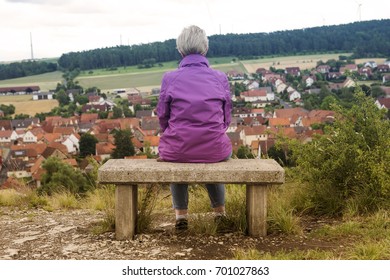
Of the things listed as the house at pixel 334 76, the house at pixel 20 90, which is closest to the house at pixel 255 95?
the house at pixel 334 76

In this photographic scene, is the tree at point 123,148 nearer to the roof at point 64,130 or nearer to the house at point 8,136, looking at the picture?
the roof at point 64,130

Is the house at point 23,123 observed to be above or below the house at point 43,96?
below

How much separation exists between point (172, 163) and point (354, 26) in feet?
400

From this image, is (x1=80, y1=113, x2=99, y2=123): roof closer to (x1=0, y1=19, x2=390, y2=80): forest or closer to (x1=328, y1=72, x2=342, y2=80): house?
(x1=0, y1=19, x2=390, y2=80): forest

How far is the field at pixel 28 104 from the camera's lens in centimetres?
8175

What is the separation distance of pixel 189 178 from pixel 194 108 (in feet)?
1.51

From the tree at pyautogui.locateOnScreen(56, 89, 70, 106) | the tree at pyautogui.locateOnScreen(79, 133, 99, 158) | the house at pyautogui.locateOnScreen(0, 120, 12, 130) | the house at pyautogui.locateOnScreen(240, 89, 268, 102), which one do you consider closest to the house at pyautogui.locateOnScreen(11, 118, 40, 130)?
the house at pyautogui.locateOnScreen(0, 120, 12, 130)

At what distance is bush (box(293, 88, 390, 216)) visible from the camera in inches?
155

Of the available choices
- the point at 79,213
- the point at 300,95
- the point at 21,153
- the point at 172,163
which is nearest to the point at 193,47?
the point at 172,163

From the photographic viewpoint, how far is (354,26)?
116875 mm

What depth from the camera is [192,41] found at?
3447 mm

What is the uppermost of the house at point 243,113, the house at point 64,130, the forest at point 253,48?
the forest at point 253,48

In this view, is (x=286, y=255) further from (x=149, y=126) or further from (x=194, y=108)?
(x=149, y=126)

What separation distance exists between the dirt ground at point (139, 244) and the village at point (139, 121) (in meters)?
22.0
